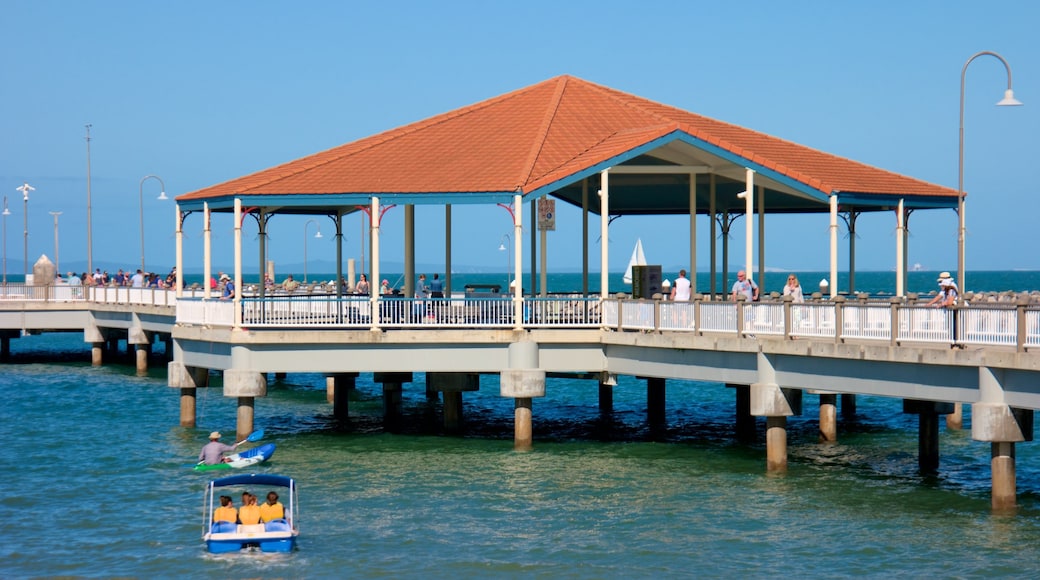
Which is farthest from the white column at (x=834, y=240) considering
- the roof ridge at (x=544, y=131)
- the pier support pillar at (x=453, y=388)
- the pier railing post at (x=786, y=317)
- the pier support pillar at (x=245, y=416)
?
the pier support pillar at (x=245, y=416)

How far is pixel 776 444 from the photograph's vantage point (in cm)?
3188

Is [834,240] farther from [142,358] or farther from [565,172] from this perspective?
[142,358]

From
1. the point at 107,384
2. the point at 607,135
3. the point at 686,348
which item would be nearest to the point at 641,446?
the point at 686,348

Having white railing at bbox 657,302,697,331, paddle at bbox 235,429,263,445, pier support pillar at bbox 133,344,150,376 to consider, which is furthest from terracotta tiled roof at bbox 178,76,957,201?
pier support pillar at bbox 133,344,150,376

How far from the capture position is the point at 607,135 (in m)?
39.5

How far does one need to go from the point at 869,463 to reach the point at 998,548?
994 cm

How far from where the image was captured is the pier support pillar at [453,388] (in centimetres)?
3734

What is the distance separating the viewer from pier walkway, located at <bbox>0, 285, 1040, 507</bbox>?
2617cm

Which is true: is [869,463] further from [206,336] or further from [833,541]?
[206,336]

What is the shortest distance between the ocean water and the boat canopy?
1054 mm

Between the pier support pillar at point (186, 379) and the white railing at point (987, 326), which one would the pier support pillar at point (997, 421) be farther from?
the pier support pillar at point (186, 379)

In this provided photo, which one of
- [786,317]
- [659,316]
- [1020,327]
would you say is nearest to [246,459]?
[659,316]

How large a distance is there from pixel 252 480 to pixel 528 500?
630 cm

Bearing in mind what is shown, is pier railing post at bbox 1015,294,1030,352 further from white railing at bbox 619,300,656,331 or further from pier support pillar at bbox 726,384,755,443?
pier support pillar at bbox 726,384,755,443
